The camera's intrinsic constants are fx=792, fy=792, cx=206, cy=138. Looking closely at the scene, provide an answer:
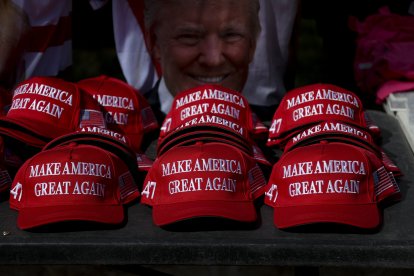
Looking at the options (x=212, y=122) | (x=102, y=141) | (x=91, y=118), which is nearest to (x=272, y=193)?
(x=212, y=122)

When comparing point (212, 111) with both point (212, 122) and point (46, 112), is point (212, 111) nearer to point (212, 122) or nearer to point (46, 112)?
point (212, 122)

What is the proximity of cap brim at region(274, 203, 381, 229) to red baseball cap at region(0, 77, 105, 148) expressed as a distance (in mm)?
691

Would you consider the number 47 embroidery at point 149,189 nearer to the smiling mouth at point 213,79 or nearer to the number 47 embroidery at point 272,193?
the number 47 embroidery at point 272,193

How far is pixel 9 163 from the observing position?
2164 millimetres

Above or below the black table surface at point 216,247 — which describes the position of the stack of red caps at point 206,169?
above

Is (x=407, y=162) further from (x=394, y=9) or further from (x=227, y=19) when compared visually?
(x=394, y=9)

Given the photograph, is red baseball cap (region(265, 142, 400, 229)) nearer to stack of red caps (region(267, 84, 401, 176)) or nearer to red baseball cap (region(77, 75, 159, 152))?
stack of red caps (region(267, 84, 401, 176))

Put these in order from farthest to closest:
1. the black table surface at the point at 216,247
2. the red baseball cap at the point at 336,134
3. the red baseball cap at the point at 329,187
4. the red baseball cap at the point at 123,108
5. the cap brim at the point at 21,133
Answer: the red baseball cap at the point at 123,108, the cap brim at the point at 21,133, the red baseball cap at the point at 336,134, the red baseball cap at the point at 329,187, the black table surface at the point at 216,247

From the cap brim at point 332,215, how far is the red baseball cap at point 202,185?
0.09m

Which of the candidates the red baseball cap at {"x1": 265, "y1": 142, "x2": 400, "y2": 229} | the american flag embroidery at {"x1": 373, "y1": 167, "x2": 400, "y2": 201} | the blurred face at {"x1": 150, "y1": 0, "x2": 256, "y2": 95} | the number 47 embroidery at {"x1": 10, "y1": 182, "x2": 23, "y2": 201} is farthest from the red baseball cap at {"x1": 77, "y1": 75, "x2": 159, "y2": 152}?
the american flag embroidery at {"x1": 373, "y1": 167, "x2": 400, "y2": 201}

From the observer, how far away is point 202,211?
1848 mm

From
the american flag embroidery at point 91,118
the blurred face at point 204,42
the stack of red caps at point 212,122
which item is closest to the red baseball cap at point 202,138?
the stack of red caps at point 212,122

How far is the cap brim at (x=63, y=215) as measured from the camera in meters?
1.85

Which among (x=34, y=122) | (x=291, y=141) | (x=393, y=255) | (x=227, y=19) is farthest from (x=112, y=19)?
(x=393, y=255)
